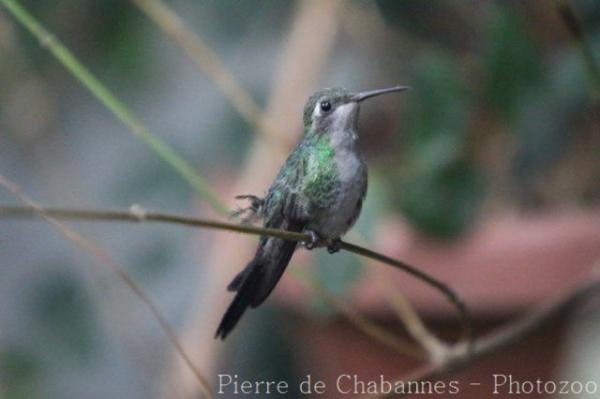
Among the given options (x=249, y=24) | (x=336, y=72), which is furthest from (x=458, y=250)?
(x=249, y=24)

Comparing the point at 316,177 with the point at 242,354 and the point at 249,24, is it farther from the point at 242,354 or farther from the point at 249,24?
the point at 242,354

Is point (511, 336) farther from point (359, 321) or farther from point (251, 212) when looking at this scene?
point (251, 212)

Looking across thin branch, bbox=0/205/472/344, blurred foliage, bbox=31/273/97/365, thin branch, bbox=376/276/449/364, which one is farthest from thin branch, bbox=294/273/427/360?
blurred foliage, bbox=31/273/97/365

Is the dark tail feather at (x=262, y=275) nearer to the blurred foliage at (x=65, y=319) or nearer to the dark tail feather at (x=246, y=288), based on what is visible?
the dark tail feather at (x=246, y=288)

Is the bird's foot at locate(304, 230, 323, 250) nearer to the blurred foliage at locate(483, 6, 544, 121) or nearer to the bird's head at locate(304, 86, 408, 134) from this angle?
the bird's head at locate(304, 86, 408, 134)

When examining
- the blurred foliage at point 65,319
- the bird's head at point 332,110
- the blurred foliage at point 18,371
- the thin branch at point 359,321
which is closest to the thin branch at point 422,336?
the thin branch at point 359,321
